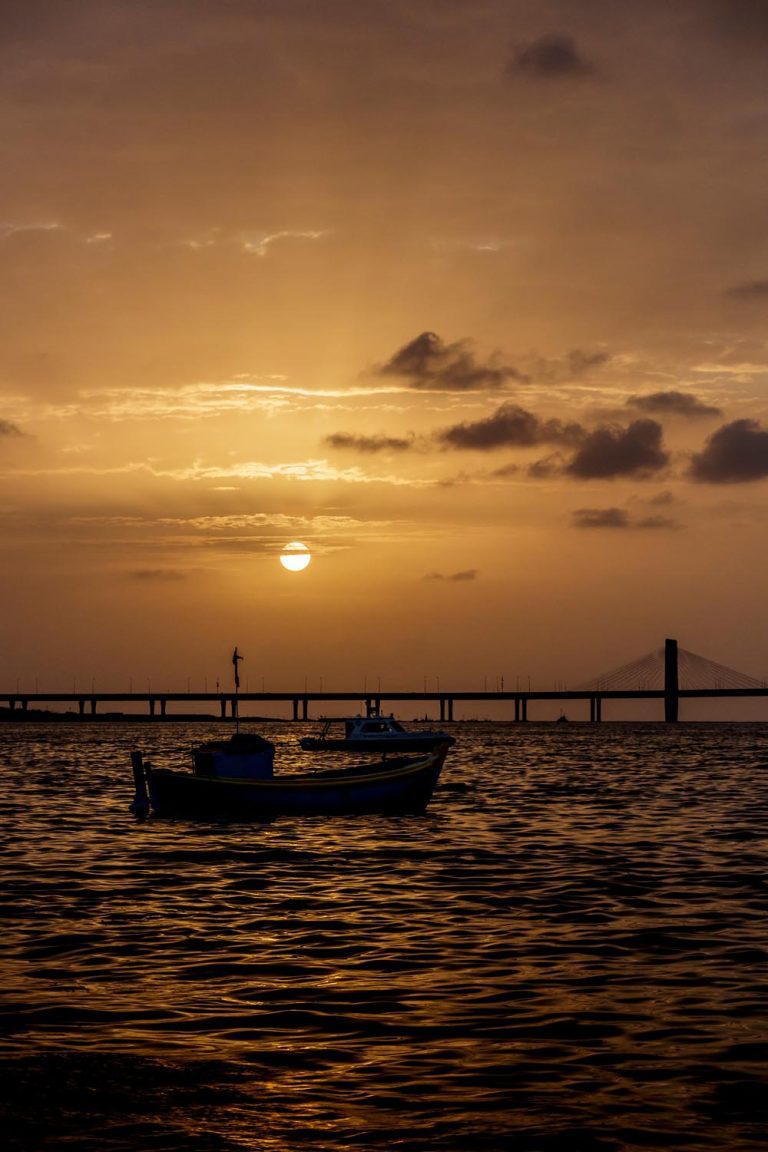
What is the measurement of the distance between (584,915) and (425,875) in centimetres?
634

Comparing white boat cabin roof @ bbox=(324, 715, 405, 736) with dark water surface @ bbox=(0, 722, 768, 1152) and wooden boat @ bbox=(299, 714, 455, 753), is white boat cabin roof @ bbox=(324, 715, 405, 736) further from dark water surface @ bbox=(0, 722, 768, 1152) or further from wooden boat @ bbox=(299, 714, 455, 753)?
dark water surface @ bbox=(0, 722, 768, 1152)

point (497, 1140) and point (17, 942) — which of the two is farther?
point (17, 942)

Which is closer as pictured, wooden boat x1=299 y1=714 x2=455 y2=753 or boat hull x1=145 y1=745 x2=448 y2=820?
boat hull x1=145 y1=745 x2=448 y2=820

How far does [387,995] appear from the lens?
618 inches

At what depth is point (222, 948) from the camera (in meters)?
18.9

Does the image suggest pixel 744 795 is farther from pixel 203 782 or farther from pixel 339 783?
pixel 203 782

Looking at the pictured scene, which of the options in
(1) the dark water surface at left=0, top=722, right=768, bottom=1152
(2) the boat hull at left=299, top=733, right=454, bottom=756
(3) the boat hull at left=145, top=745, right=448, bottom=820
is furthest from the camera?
(2) the boat hull at left=299, top=733, right=454, bottom=756

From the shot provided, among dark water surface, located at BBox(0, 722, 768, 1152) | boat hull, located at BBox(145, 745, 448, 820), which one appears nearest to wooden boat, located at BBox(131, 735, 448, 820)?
boat hull, located at BBox(145, 745, 448, 820)

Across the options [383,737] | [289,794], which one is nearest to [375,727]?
[383,737]

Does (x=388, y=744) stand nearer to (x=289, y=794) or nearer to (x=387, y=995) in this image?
(x=289, y=794)

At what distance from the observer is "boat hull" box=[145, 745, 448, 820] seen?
41.0 metres

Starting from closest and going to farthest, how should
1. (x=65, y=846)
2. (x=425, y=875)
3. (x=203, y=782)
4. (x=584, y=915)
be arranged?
(x=584, y=915) < (x=425, y=875) < (x=65, y=846) < (x=203, y=782)

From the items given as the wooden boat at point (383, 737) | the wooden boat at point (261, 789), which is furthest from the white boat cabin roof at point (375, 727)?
the wooden boat at point (261, 789)

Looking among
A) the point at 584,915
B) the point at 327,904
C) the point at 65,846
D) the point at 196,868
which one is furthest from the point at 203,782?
the point at 584,915
